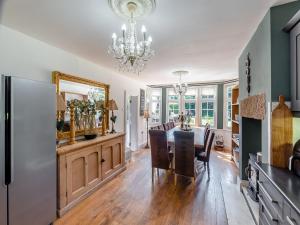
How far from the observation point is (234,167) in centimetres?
392

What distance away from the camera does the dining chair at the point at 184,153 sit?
9.49ft

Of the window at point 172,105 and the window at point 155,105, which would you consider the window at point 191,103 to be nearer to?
the window at point 172,105

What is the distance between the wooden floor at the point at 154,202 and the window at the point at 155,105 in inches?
148

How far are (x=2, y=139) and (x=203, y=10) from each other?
236cm

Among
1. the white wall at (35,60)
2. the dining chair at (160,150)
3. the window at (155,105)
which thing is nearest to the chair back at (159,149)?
the dining chair at (160,150)

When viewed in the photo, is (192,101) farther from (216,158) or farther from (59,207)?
(59,207)

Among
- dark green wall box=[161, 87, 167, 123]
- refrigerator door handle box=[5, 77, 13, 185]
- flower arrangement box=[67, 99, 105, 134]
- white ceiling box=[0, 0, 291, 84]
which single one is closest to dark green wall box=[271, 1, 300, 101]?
white ceiling box=[0, 0, 291, 84]

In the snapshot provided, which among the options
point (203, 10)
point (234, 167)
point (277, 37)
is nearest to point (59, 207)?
point (203, 10)

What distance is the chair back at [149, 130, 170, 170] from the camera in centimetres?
310

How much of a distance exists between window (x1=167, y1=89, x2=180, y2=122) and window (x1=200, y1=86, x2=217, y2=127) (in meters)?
1.07

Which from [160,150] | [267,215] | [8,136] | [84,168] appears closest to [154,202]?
[160,150]

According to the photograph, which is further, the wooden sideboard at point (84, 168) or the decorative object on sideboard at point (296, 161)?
the wooden sideboard at point (84, 168)

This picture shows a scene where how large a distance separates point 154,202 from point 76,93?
2.41m

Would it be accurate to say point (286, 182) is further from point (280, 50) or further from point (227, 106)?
point (227, 106)
